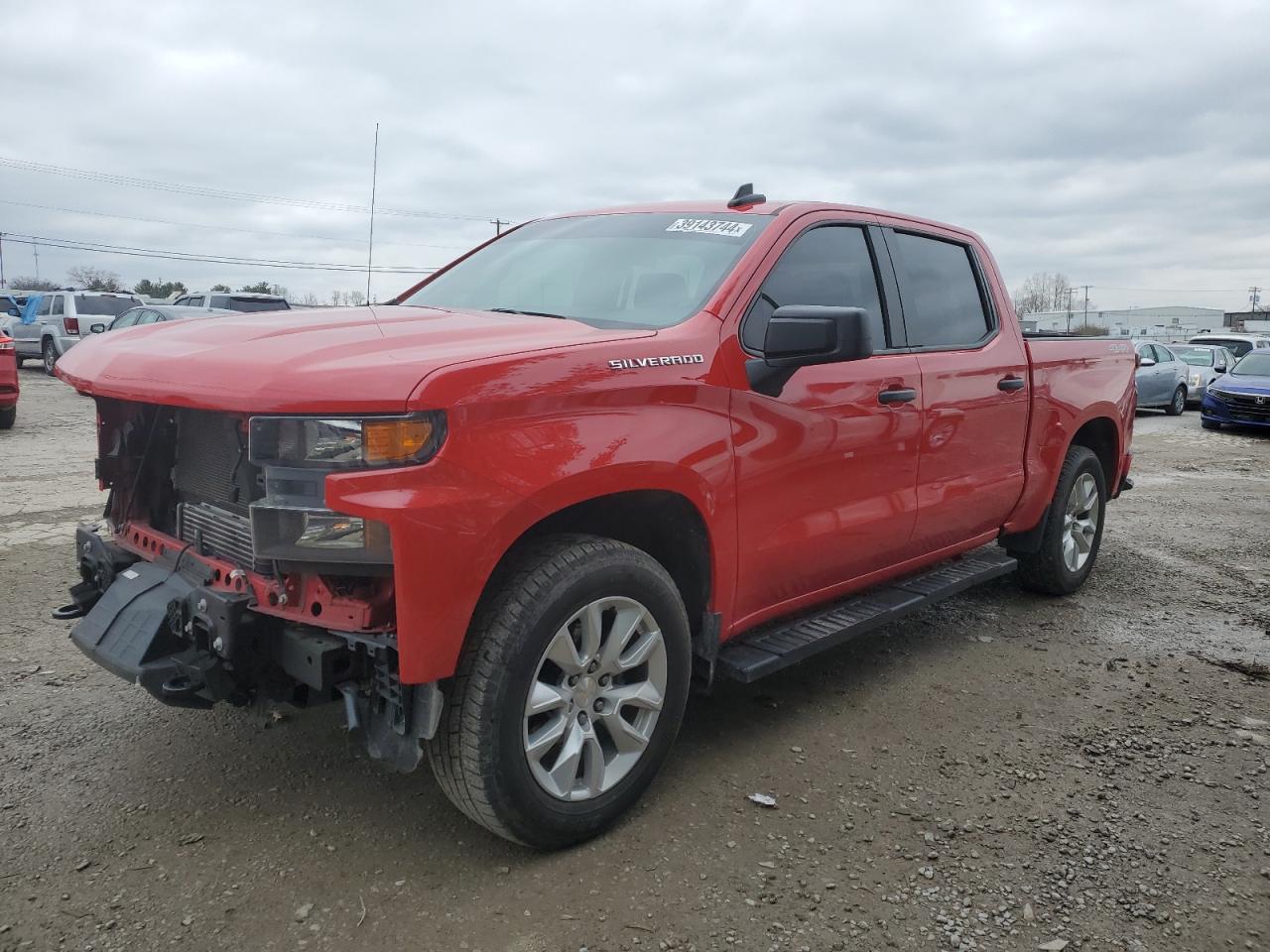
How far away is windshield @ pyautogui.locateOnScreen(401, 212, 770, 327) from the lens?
336cm

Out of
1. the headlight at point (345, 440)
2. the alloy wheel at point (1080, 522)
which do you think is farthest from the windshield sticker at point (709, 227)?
the alloy wheel at point (1080, 522)

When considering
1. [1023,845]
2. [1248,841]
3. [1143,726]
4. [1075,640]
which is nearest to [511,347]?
[1023,845]

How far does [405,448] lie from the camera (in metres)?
2.41

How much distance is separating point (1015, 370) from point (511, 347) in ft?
9.34

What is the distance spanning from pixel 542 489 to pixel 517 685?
1.70 feet

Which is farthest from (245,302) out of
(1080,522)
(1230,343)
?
(1230,343)

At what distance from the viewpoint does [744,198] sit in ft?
12.6

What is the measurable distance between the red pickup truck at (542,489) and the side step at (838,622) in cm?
2

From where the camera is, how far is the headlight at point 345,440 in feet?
7.88

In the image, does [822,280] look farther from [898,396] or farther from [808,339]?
[808,339]

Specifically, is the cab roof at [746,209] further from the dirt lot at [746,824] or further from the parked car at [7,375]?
the parked car at [7,375]

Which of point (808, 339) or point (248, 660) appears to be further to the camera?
point (808, 339)

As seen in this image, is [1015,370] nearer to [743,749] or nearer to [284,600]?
[743,749]

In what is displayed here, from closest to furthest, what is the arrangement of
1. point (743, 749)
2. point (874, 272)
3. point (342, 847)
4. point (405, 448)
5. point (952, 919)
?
point (405, 448)
point (952, 919)
point (342, 847)
point (743, 749)
point (874, 272)
